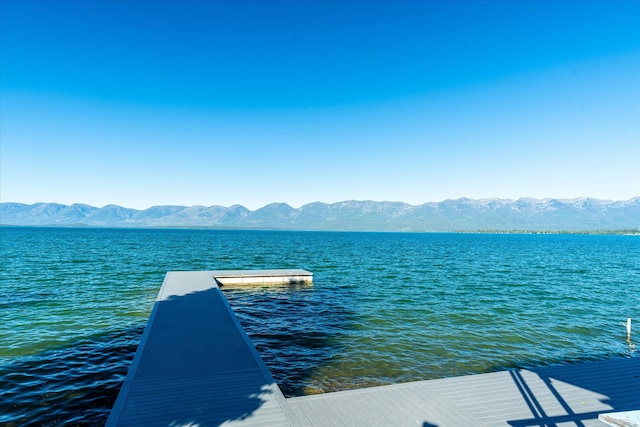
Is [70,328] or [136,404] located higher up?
[136,404]

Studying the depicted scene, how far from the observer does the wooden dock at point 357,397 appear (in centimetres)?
619

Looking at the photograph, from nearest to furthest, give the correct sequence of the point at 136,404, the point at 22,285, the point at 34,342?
the point at 136,404 < the point at 34,342 < the point at 22,285

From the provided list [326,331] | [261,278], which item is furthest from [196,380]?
[261,278]

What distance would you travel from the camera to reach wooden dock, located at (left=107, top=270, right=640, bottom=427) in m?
6.19

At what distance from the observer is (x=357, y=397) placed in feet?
23.4

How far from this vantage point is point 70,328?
1416 cm

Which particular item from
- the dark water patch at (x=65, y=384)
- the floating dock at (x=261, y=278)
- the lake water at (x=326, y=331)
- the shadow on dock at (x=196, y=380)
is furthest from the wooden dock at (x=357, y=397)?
the floating dock at (x=261, y=278)

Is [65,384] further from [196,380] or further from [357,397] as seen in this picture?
[357,397]

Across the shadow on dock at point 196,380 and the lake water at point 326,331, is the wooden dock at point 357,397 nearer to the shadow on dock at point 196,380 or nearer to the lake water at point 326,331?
the shadow on dock at point 196,380

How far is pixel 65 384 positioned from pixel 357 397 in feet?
27.1

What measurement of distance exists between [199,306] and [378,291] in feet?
42.8

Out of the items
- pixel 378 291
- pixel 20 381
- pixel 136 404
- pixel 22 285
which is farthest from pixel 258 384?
pixel 22 285

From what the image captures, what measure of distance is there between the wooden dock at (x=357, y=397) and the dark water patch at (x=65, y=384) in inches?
48.8

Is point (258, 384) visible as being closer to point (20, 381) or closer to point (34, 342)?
point (20, 381)
